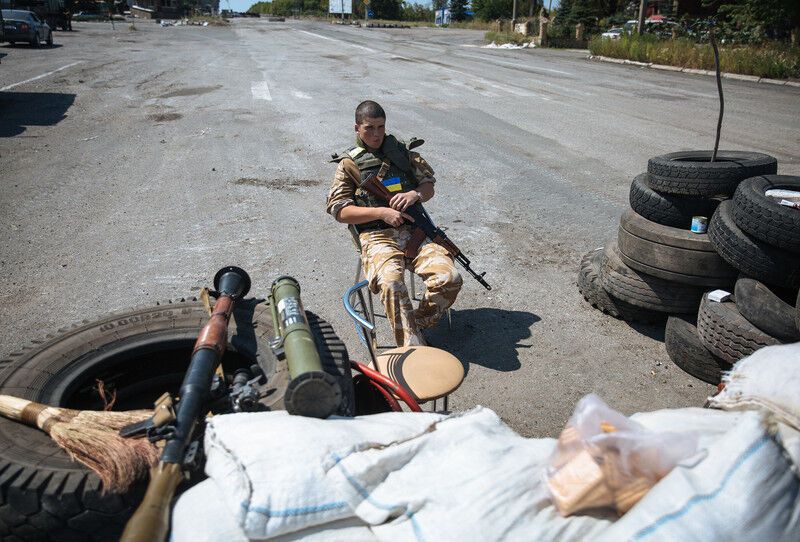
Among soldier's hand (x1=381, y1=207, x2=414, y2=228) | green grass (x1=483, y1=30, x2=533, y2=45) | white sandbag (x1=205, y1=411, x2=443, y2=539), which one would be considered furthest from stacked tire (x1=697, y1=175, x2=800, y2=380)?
green grass (x1=483, y1=30, x2=533, y2=45)

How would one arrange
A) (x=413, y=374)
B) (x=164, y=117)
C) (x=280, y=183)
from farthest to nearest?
(x=164, y=117) < (x=280, y=183) < (x=413, y=374)

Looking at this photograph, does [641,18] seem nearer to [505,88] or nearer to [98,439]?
[505,88]

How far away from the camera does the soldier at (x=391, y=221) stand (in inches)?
156

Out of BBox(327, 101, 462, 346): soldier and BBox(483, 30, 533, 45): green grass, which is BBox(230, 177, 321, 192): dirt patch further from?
BBox(483, 30, 533, 45): green grass

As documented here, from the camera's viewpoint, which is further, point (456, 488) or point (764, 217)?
point (764, 217)

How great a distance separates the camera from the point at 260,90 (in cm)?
1502

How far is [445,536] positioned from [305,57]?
2464 centimetres

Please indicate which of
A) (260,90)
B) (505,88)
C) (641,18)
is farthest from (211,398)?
(641,18)

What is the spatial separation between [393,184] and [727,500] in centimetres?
326

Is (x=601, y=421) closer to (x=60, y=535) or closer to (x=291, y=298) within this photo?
(x=291, y=298)

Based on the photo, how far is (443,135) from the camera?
34.2ft

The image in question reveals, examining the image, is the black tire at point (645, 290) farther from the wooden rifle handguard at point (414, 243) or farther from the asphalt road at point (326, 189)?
the wooden rifle handguard at point (414, 243)

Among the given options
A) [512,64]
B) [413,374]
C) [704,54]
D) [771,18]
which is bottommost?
[413,374]

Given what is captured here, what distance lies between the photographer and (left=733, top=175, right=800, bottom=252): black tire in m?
3.39
